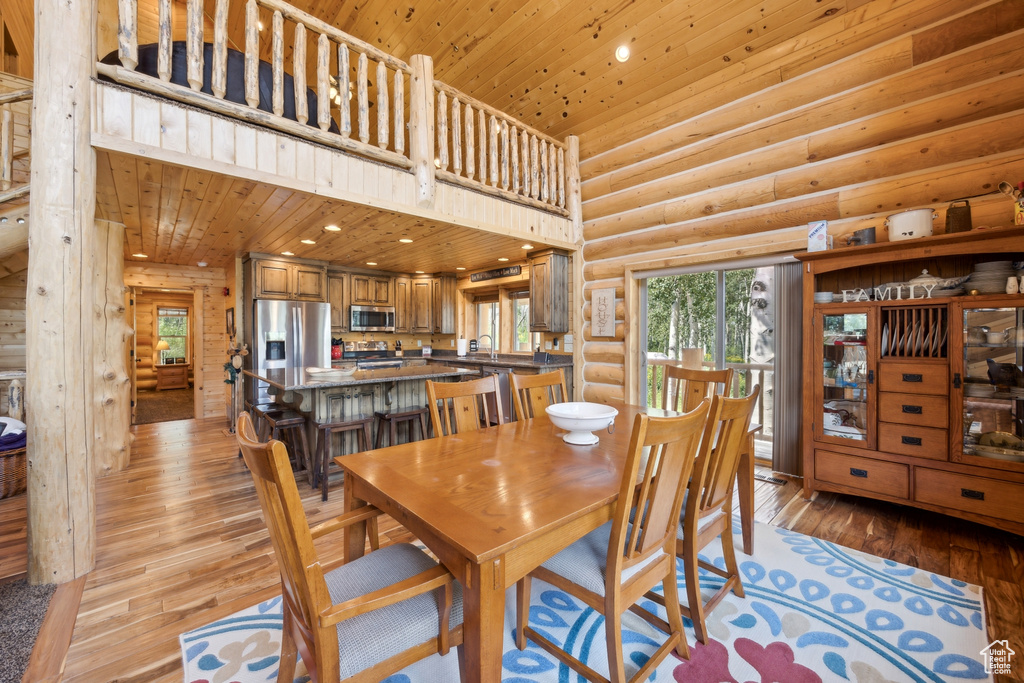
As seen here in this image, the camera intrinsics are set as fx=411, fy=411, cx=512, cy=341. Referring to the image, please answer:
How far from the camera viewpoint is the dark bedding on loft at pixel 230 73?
2.45m

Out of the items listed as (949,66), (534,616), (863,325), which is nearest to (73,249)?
(534,616)

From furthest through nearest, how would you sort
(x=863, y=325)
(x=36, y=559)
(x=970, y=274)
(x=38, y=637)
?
(x=863, y=325), (x=970, y=274), (x=36, y=559), (x=38, y=637)

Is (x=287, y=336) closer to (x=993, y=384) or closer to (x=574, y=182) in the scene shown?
(x=574, y=182)

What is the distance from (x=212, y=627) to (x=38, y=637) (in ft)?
2.38

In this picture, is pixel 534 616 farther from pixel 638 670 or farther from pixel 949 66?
pixel 949 66

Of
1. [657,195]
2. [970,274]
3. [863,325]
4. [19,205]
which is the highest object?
[657,195]

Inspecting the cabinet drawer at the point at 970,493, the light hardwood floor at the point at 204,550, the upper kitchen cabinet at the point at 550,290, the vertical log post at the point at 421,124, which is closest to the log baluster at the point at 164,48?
the vertical log post at the point at 421,124

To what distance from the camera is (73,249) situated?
7.13ft

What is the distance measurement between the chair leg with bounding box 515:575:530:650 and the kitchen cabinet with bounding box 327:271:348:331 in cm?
546

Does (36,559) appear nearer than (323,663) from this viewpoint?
No

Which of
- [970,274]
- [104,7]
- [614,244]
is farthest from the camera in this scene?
[614,244]

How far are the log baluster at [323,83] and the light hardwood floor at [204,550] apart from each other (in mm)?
2851

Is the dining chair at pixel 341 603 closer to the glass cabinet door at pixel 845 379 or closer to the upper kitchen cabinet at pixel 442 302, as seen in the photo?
the glass cabinet door at pixel 845 379

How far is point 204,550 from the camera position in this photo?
2.46m
